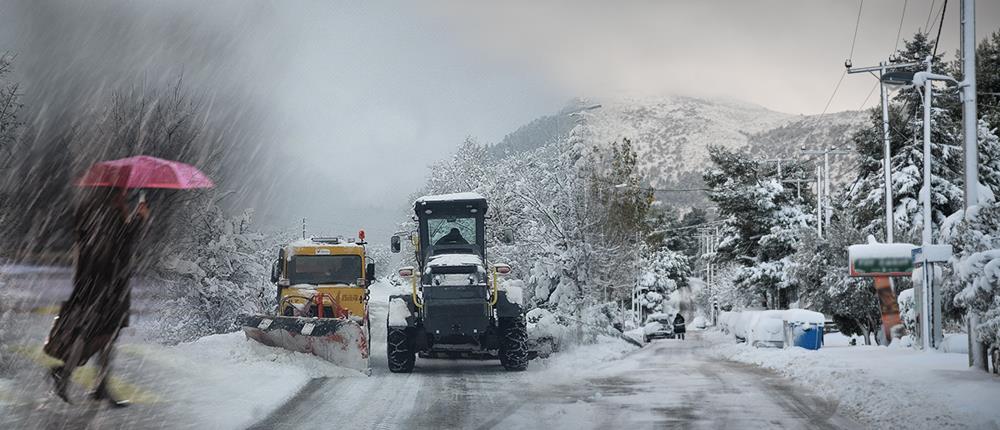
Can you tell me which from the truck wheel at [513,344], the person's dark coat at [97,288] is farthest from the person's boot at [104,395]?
the truck wheel at [513,344]

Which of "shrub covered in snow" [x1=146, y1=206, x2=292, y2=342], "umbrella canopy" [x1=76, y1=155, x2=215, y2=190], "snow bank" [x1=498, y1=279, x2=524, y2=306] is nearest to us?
"umbrella canopy" [x1=76, y1=155, x2=215, y2=190]

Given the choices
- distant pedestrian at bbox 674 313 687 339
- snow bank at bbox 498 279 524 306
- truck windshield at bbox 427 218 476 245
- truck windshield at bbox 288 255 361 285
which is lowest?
distant pedestrian at bbox 674 313 687 339

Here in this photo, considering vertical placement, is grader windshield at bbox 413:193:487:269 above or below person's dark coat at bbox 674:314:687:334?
above

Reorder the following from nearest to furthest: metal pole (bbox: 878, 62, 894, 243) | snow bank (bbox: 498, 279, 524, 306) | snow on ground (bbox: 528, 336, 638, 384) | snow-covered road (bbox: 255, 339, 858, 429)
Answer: snow-covered road (bbox: 255, 339, 858, 429) < snow on ground (bbox: 528, 336, 638, 384) < snow bank (bbox: 498, 279, 524, 306) < metal pole (bbox: 878, 62, 894, 243)

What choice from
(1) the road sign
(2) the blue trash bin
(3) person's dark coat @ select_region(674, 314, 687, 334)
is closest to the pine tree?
(2) the blue trash bin

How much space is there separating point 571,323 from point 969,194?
15.9 m

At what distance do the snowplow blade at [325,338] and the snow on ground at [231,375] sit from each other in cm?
21

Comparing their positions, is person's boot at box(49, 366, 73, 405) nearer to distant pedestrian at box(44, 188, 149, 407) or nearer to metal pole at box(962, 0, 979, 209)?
distant pedestrian at box(44, 188, 149, 407)

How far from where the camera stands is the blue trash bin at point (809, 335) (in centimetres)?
2947

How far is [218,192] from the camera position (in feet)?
121

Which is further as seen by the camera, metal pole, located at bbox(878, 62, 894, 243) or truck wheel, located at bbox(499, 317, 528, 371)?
metal pole, located at bbox(878, 62, 894, 243)

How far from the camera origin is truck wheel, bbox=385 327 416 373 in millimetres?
18469

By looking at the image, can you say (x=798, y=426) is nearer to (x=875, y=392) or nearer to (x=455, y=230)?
(x=875, y=392)

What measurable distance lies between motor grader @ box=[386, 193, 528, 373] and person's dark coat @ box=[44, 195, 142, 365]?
Answer: 8.76 m
